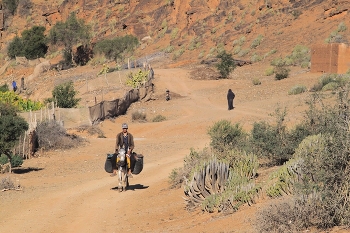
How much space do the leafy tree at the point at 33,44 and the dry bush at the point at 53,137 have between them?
187 feet

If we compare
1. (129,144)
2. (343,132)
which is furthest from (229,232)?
(129,144)

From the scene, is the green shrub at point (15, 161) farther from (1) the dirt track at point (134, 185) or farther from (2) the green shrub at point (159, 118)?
(2) the green shrub at point (159, 118)

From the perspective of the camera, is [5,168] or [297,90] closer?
[5,168]

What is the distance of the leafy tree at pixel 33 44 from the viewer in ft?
260

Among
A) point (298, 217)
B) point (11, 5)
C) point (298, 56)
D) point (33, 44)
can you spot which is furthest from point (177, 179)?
point (11, 5)

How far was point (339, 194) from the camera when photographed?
314 inches

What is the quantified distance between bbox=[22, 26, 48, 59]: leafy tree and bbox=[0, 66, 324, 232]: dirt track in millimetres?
44437

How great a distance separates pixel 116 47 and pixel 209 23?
32.4 feet

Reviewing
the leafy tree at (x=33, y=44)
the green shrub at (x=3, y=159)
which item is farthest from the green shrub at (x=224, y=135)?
the leafy tree at (x=33, y=44)

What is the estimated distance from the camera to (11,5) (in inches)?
3944

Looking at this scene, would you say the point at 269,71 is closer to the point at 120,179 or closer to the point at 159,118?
the point at 159,118

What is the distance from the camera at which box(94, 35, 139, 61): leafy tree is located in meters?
68.2

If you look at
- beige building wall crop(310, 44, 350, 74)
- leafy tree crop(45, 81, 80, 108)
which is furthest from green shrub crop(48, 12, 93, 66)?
leafy tree crop(45, 81, 80, 108)

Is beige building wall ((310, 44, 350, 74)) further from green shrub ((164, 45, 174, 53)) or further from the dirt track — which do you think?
green shrub ((164, 45, 174, 53))
